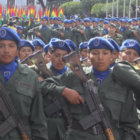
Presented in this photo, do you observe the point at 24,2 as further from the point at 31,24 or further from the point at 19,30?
the point at 19,30

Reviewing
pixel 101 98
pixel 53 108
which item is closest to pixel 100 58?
pixel 101 98

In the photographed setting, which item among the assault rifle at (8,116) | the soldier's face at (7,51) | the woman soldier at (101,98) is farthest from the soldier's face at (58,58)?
the assault rifle at (8,116)

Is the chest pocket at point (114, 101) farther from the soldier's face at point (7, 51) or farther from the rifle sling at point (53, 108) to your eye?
the soldier's face at point (7, 51)

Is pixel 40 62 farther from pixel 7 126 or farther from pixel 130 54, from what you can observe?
pixel 7 126

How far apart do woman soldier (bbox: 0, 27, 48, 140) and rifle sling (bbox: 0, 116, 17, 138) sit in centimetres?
1

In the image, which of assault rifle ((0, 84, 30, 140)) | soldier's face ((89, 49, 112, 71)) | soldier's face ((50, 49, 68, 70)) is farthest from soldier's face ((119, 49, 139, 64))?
assault rifle ((0, 84, 30, 140))

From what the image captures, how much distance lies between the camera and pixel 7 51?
288cm

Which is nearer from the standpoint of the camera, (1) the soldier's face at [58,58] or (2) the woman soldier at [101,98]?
(2) the woman soldier at [101,98]

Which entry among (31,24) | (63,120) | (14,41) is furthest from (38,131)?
(31,24)

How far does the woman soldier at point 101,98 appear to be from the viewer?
119 inches

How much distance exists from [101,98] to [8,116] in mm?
867

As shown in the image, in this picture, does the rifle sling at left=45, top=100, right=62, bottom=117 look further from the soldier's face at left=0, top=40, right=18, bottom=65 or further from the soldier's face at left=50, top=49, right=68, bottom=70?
the soldier's face at left=0, top=40, right=18, bottom=65

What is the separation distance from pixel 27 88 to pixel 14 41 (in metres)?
0.45

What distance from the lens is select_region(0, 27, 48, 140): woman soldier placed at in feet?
9.11
